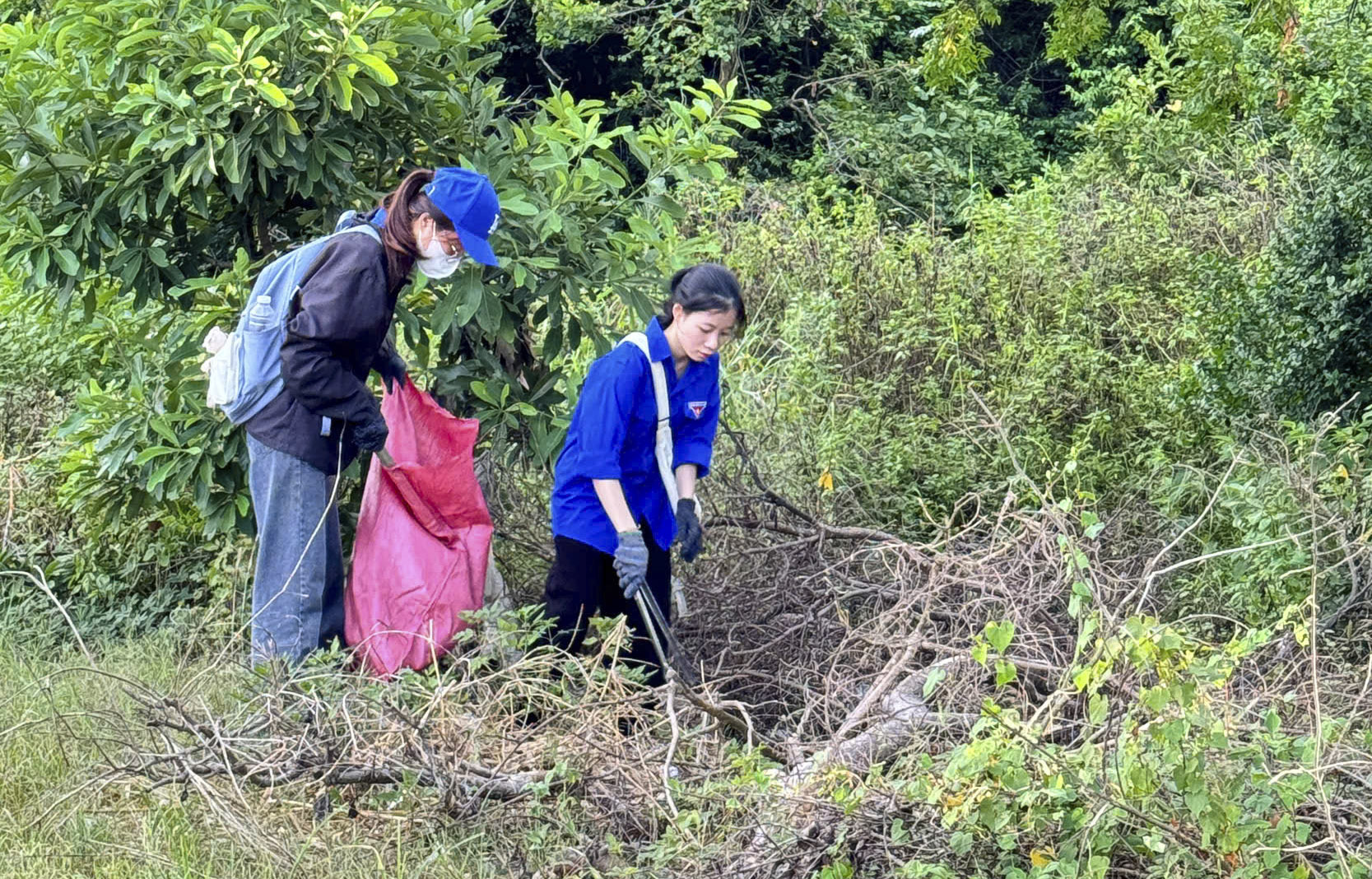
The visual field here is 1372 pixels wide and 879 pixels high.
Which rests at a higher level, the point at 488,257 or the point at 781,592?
the point at 488,257

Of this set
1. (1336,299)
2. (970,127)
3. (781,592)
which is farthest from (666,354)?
(970,127)

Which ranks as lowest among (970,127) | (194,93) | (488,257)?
(970,127)

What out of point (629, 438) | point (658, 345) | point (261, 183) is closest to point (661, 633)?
point (629, 438)

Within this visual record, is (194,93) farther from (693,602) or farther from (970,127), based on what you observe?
(970,127)

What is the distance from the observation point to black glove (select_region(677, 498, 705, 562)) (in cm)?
462

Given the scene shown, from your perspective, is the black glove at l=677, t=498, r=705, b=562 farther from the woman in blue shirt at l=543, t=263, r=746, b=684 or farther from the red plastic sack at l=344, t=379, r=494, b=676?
the red plastic sack at l=344, t=379, r=494, b=676

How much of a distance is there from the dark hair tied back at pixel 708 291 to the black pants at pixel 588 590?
717mm

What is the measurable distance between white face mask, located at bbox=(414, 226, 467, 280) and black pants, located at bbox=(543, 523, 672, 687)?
2.75ft

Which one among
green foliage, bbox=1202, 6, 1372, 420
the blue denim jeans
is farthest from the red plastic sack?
green foliage, bbox=1202, 6, 1372, 420

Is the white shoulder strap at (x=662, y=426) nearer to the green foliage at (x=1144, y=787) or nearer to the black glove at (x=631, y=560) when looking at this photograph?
the black glove at (x=631, y=560)

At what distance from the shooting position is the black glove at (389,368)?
465 cm

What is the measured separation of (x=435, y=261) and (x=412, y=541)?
87 cm

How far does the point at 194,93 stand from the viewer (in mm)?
4426

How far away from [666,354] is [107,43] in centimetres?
194
